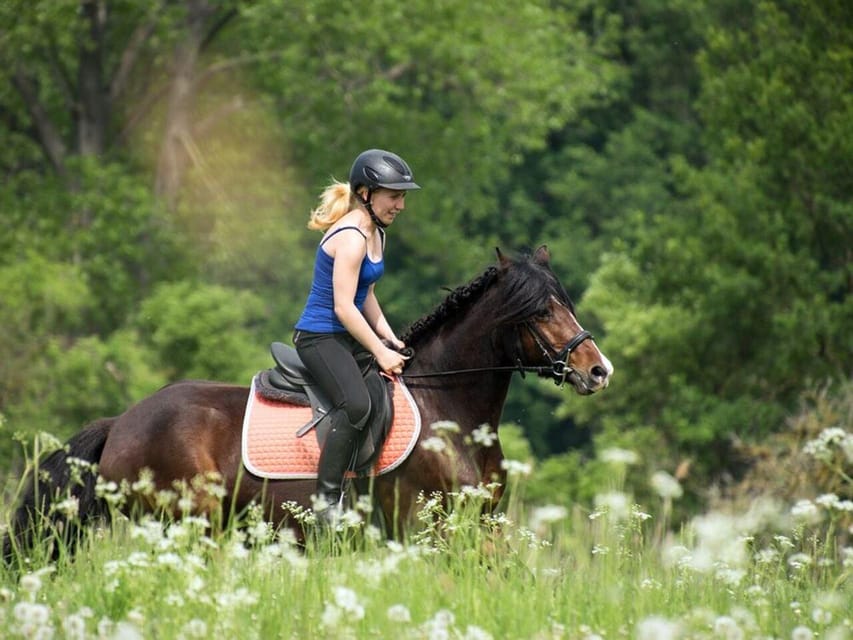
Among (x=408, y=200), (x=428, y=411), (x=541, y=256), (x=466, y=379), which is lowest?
(x=408, y=200)

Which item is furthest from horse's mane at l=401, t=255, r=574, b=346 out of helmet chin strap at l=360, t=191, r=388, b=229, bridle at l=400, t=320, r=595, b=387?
helmet chin strap at l=360, t=191, r=388, b=229

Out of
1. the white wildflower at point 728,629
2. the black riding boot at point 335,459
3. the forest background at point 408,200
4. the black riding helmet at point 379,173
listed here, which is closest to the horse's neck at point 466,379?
the black riding boot at point 335,459

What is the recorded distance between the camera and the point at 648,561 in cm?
647

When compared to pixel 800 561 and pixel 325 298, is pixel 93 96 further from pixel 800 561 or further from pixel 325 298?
pixel 800 561

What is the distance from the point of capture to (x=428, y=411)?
27.1 ft

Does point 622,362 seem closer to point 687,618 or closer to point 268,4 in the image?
point 268,4

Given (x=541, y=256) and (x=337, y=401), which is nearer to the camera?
(x=337, y=401)

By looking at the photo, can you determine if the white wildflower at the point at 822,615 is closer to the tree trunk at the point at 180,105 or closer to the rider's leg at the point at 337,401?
the rider's leg at the point at 337,401

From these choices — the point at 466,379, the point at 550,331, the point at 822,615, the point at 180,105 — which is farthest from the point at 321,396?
the point at 180,105

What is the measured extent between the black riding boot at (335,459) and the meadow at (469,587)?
1116 millimetres

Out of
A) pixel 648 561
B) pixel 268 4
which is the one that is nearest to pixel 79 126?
pixel 268 4

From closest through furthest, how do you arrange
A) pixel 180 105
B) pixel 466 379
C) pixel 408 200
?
1. pixel 466 379
2. pixel 180 105
3. pixel 408 200

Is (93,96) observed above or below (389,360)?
above

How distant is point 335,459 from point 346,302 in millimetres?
810
